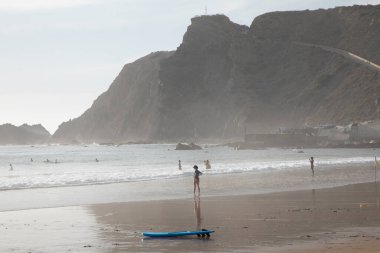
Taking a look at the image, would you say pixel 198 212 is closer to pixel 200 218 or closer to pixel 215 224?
pixel 200 218

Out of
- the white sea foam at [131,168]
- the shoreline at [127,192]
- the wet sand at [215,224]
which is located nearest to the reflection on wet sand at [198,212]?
the wet sand at [215,224]

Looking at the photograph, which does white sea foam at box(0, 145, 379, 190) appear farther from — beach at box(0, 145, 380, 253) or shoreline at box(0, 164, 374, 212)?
beach at box(0, 145, 380, 253)

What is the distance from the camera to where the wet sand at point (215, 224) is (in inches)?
625

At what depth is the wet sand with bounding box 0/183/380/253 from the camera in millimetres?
15883

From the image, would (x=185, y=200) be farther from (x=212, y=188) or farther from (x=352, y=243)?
(x=352, y=243)

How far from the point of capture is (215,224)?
792 inches

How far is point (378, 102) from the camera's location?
184750mm

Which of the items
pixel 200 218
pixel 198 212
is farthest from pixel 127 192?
pixel 200 218

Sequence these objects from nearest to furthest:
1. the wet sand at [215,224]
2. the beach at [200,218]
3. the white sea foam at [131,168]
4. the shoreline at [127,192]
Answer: the wet sand at [215,224] → the beach at [200,218] → the shoreline at [127,192] → the white sea foam at [131,168]

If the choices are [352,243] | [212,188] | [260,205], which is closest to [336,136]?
[212,188]

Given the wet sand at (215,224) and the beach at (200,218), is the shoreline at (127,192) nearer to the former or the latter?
the beach at (200,218)

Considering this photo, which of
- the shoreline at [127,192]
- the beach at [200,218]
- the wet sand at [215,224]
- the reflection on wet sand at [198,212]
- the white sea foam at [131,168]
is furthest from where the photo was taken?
the white sea foam at [131,168]

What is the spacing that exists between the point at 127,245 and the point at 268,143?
15603 cm

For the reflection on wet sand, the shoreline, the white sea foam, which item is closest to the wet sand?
the reflection on wet sand
